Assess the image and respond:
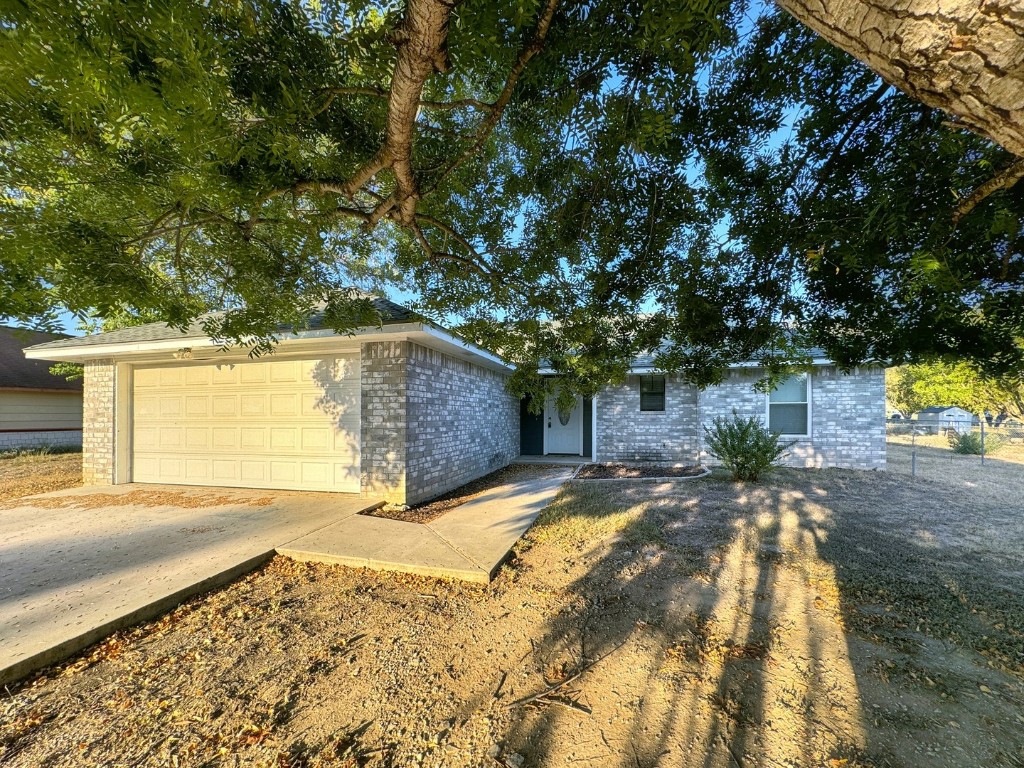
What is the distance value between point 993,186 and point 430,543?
185 inches

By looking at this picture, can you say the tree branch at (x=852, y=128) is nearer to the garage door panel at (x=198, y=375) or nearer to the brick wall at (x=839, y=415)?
the brick wall at (x=839, y=415)

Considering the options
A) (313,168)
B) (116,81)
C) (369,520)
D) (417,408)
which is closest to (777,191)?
(313,168)

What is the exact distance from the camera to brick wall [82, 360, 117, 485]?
7.47 meters

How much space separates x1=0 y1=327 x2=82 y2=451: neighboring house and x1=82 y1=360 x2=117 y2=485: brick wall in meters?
6.66

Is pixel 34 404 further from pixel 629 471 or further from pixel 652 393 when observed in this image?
pixel 652 393

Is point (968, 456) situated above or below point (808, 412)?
below

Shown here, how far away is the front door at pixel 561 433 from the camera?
12.2 m

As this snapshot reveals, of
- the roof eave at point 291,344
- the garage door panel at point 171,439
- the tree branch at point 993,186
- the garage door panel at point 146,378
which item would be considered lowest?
the garage door panel at point 171,439

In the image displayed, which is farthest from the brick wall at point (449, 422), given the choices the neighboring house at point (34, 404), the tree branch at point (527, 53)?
the neighboring house at point (34, 404)

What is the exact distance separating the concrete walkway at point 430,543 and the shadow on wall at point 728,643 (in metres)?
0.62

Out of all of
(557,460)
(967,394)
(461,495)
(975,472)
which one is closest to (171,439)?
(461,495)

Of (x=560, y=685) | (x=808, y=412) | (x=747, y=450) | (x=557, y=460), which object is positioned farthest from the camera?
(x=557, y=460)

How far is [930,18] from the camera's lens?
0.89 m

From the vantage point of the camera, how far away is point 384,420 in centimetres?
597
